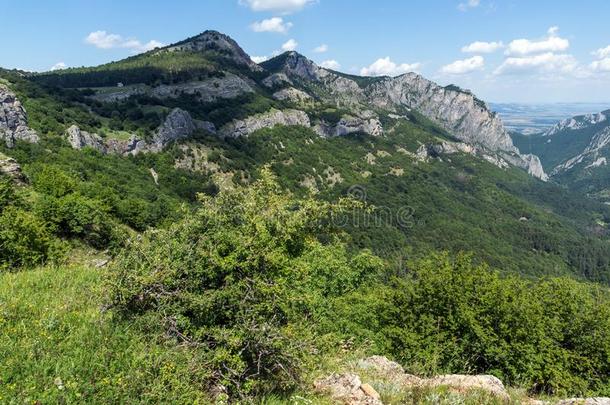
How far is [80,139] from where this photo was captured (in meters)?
114

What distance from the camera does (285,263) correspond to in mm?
9359

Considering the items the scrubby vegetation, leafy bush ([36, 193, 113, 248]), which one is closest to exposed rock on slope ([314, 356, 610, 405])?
the scrubby vegetation

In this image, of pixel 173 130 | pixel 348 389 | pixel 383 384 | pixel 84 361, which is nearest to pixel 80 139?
pixel 173 130

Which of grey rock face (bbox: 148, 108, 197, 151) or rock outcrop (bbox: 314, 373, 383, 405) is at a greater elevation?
grey rock face (bbox: 148, 108, 197, 151)

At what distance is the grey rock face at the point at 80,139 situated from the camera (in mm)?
110500

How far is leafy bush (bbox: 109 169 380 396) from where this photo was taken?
818cm

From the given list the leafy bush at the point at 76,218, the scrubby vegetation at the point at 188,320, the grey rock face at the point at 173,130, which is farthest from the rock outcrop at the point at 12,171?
the grey rock face at the point at 173,130

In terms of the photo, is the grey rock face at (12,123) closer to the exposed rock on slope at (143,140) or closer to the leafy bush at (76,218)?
the exposed rock on slope at (143,140)

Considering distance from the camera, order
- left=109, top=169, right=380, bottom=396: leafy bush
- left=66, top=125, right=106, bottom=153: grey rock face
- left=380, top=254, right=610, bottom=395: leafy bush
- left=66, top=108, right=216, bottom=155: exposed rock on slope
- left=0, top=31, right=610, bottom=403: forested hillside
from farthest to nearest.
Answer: left=66, top=108, right=216, bottom=155: exposed rock on slope < left=66, top=125, right=106, bottom=153: grey rock face < left=380, top=254, right=610, bottom=395: leafy bush < left=109, top=169, right=380, bottom=396: leafy bush < left=0, top=31, right=610, bottom=403: forested hillside

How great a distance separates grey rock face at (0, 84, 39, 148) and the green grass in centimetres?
9006

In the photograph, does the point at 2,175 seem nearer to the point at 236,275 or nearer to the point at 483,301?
the point at 236,275

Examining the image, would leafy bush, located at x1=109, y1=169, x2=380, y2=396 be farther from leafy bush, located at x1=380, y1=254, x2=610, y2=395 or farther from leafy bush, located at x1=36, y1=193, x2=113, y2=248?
leafy bush, located at x1=36, y1=193, x2=113, y2=248

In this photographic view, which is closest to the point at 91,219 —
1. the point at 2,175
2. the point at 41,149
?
the point at 2,175

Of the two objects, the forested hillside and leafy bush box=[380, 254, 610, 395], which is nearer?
the forested hillside
